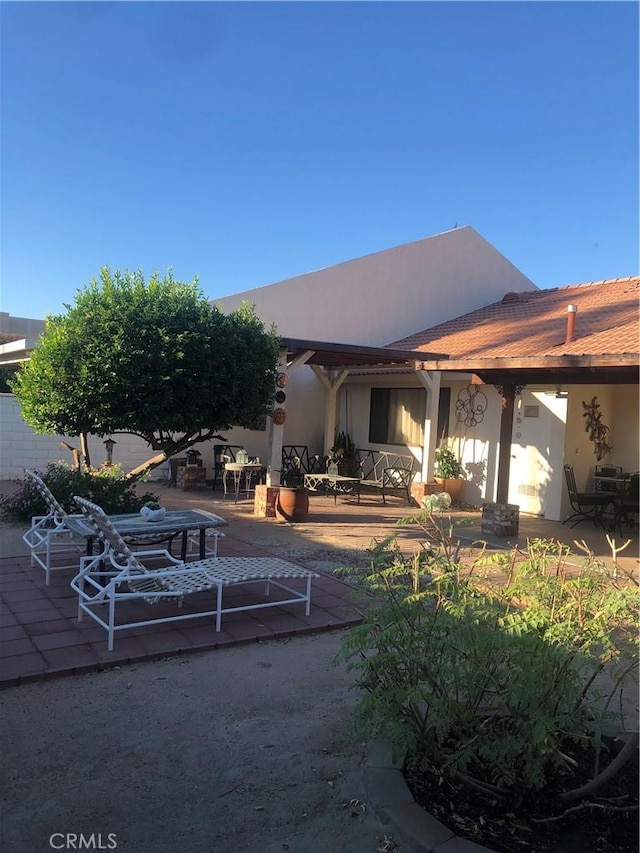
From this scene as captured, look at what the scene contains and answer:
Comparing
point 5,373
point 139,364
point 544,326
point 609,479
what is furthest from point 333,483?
point 5,373

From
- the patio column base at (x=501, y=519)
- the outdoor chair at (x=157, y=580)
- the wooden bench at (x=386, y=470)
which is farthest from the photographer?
the wooden bench at (x=386, y=470)

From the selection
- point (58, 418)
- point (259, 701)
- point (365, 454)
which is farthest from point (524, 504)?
point (259, 701)

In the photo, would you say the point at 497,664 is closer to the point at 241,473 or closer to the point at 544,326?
the point at 241,473

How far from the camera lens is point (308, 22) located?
22.7ft

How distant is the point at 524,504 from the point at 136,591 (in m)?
8.88

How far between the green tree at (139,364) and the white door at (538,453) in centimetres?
579

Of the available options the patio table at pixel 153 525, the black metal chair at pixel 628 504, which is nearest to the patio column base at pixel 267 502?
the patio table at pixel 153 525

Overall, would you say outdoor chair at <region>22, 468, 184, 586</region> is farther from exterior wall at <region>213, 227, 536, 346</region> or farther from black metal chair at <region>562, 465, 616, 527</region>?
exterior wall at <region>213, 227, 536, 346</region>

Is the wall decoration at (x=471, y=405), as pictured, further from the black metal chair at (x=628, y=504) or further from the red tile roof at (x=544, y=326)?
the black metal chair at (x=628, y=504)

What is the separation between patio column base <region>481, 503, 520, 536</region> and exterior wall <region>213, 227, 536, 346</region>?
6.94 metres

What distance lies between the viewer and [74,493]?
8.59 meters

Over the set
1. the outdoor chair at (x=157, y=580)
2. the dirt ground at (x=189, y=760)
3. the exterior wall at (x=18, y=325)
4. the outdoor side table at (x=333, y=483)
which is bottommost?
the dirt ground at (x=189, y=760)

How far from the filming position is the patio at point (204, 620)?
14.1ft

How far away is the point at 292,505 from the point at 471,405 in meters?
5.02
